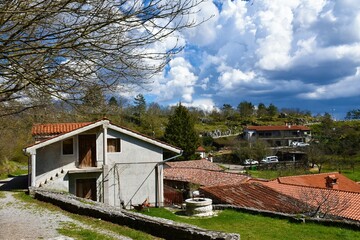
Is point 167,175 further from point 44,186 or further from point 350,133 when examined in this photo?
point 350,133

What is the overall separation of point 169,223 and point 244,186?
1497 centimetres

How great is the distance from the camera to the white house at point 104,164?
758 inches

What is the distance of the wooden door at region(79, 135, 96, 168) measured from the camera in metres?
20.0

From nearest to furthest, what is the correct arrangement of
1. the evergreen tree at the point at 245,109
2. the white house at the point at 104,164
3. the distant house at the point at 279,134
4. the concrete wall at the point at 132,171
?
the white house at the point at 104,164 < the concrete wall at the point at 132,171 < the distant house at the point at 279,134 < the evergreen tree at the point at 245,109

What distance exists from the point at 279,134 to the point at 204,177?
5816 centimetres

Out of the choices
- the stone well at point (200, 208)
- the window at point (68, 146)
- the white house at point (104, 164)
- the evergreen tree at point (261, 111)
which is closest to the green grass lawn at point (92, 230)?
the stone well at point (200, 208)

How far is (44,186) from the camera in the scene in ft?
59.1

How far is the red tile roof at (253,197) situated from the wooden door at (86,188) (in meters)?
6.36

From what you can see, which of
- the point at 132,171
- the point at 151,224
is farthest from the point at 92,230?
the point at 132,171

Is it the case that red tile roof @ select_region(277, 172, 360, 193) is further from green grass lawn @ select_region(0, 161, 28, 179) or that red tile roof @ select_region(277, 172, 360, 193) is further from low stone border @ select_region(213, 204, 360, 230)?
green grass lawn @ select_region(0, 161, 28, 179)

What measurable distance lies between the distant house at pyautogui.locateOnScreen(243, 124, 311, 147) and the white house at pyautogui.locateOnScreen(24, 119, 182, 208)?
6230 cm

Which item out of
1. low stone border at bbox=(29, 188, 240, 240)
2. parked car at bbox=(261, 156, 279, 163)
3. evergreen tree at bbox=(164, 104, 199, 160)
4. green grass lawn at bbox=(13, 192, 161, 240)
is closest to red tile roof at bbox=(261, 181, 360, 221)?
low stone border at bbox=(29, 188, 240, 240)

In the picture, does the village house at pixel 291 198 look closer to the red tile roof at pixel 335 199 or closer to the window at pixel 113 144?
the red tile roof at pixel 335 199

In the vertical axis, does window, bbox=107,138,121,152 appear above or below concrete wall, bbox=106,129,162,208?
above
